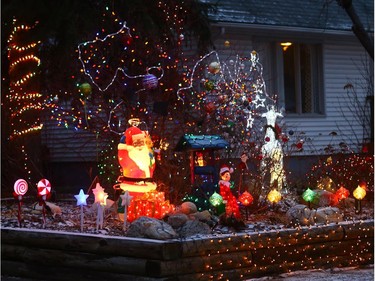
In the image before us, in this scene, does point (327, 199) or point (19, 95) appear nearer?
point (327, 199)

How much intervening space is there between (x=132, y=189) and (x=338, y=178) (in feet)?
15.0

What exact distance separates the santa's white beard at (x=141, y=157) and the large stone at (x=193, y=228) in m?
1.44

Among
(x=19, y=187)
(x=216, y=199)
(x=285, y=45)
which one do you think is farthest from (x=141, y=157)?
(x=285, y=45)

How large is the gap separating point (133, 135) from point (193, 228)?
6.04 ft

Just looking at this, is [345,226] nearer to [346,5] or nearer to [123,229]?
[123,229]

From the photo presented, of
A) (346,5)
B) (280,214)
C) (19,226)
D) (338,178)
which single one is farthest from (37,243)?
(346,5)

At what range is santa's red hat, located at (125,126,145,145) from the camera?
1162 cm

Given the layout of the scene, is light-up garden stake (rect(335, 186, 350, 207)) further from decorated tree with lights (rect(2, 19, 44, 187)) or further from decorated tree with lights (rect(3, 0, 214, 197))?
decorated tree with lights (rect(2, 19, 44, 187))

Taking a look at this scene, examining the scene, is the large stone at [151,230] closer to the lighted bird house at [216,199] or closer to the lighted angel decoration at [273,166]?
the lighted bird house at [216,199]

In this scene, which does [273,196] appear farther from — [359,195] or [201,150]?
[359,195]

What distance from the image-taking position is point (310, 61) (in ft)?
70.9

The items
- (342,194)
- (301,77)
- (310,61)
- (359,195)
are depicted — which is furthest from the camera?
(310,61)

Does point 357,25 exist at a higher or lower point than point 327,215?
higher

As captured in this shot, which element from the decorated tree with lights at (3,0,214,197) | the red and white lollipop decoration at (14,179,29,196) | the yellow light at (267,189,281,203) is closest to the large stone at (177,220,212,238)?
the yellow light at (267,189,281,203)
